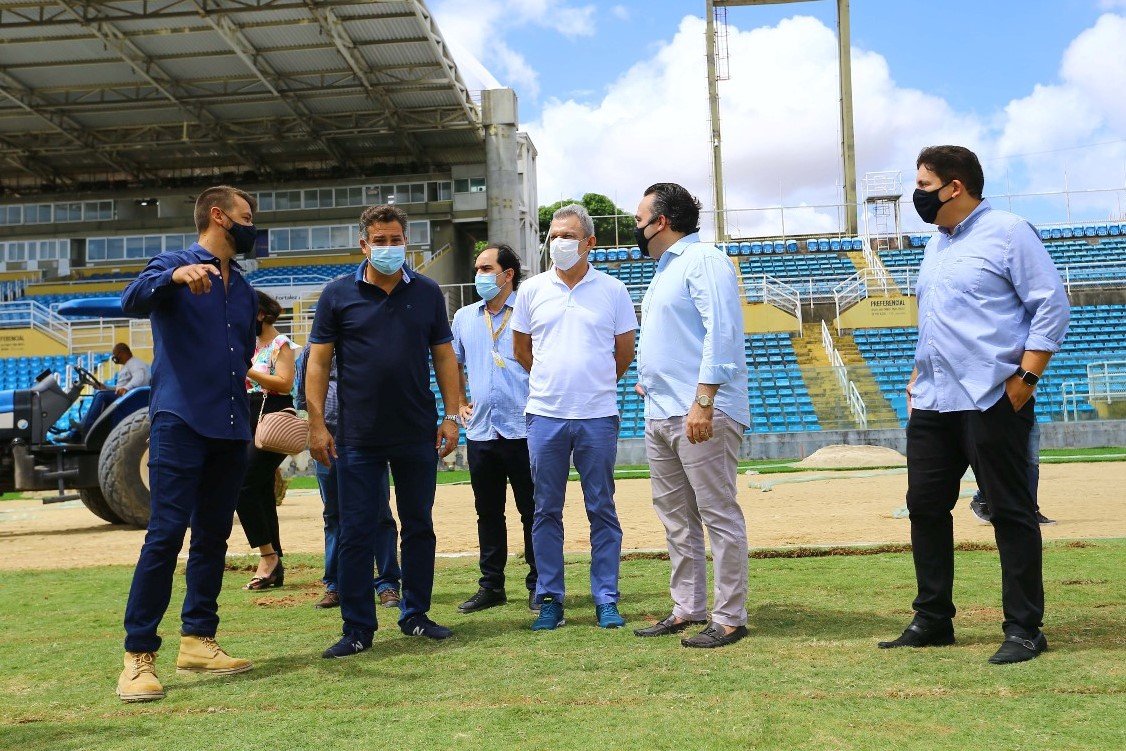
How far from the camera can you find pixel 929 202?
4.45m

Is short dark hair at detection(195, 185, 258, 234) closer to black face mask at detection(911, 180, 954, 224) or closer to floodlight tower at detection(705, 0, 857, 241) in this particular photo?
black face mask at detection(911, 180, 954, 224)

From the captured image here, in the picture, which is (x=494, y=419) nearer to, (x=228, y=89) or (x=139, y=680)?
(x=139, y=680)

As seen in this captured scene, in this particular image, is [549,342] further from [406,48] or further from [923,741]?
[406,48]

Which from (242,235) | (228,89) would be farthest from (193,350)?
(228,89)

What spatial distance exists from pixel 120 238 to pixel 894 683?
1739 inches

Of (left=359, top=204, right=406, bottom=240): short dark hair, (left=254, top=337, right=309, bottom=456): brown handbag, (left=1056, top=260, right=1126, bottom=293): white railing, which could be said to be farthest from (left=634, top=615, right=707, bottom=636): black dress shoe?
(left=1056, top=260, right=1126, bottom=293): white railing

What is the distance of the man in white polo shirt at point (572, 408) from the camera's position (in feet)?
17.1

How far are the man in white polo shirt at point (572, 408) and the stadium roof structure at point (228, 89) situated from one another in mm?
25357

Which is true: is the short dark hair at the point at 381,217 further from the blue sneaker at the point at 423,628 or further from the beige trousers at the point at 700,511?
the blue sneaker at the point at 423,628

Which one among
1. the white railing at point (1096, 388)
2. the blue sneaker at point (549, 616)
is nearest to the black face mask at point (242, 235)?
the blue sneaker at point (549, 616)

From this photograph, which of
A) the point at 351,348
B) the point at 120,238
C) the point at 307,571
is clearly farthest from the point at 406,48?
the point at 351,348

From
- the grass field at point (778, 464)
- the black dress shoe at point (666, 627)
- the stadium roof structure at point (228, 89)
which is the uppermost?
the stadium roof structure at point (228, 89)

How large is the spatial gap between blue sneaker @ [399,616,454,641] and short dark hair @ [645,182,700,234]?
2.11 meters

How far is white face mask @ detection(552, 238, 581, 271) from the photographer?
5.31 m
